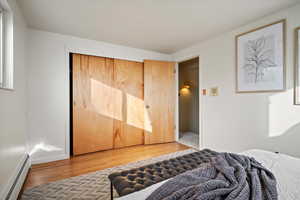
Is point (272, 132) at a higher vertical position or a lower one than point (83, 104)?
lower

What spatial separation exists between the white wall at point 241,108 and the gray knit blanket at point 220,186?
1.36m

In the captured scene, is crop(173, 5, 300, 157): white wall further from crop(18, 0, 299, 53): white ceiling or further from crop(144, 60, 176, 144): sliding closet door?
crop(144, 60, 176, 144): sliding closet door

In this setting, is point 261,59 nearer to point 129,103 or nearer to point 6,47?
point 129,103

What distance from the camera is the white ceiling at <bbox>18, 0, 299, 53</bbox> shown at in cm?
178

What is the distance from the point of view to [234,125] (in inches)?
95.7

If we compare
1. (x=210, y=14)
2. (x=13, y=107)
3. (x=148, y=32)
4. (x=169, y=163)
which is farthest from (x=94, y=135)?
(x=210, y=14)

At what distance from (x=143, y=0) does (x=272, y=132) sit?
2.60m

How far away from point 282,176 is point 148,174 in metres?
1.06

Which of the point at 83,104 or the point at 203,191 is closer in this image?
the point at 203,191

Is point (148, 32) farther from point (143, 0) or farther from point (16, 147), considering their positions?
point (16, 147)

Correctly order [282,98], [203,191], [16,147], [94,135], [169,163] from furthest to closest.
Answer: [94,135], [282,98], [16,147], [169,163], [203,191]

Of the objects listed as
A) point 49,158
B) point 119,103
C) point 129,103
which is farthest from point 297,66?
point 49,158

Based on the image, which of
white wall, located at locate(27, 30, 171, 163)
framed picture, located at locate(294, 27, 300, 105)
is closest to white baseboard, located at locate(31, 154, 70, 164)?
white wall, located at locate(27, 30, 171, 163)

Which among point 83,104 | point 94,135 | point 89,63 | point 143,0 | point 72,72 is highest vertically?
point 143,0
